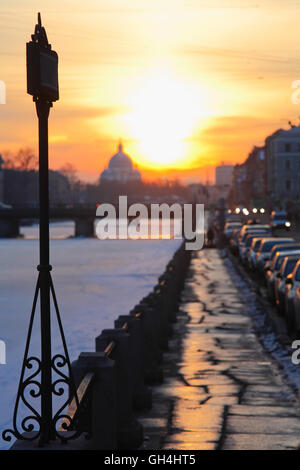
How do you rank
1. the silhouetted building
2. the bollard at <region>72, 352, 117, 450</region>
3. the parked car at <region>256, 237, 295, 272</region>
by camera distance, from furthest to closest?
the silhouetted building, the parked car at <region>256, 237, 295, 272</region>, the bollard at <region>72, 352, 117, 450</region>

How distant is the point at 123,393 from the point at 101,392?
6.11ft

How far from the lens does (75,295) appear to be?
113 feet

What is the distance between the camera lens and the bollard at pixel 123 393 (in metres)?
8.57

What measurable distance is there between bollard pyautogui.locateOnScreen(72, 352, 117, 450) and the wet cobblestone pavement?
52.8 inches

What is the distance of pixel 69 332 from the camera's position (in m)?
21.4

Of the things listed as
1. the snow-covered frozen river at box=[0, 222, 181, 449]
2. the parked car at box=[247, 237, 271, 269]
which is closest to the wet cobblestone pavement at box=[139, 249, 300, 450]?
the snow-covered frozen river at box=[0, 222, 181, 449]

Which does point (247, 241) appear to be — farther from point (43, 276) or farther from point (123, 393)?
point (43, 276)

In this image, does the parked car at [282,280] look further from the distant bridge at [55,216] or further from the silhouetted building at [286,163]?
the silhouetted building at [286,163]

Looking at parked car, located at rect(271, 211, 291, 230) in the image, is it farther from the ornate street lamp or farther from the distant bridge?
the ornate street lamp

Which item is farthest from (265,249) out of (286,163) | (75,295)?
(286,163)

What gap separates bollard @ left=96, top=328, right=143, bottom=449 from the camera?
8570mm

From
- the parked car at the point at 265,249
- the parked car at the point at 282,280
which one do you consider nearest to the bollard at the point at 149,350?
the parked car at the point at 282,280

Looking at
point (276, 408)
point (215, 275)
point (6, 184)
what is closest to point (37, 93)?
point (276, 408)

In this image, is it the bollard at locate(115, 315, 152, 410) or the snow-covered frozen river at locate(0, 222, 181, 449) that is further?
the snow-covered frozen river at locate(0, 222, 181, 449)
